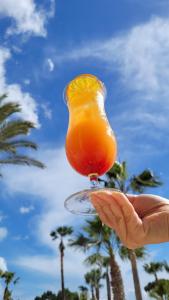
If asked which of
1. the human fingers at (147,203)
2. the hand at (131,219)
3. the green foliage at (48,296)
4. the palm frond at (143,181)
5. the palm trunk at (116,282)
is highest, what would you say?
the green foliage at (48,296)

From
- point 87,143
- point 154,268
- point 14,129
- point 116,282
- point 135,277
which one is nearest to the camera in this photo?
point 87,143

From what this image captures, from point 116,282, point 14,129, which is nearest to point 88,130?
point 14,129

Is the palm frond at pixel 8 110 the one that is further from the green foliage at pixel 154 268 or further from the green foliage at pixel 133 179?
the green foliage at pixel 154 268

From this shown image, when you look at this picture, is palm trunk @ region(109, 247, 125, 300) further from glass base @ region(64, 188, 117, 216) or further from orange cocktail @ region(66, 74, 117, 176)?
glass base @ region(64, 188, 117, 216)

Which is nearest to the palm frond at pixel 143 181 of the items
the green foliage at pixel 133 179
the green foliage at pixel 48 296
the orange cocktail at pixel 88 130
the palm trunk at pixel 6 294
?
the green foliage at pixel 133 179

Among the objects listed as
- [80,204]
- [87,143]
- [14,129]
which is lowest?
[80,204]

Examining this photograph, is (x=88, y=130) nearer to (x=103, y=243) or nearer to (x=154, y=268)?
(x=103, y=243)

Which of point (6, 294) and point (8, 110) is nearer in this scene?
point (8, 110)

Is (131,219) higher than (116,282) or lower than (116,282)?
lower
